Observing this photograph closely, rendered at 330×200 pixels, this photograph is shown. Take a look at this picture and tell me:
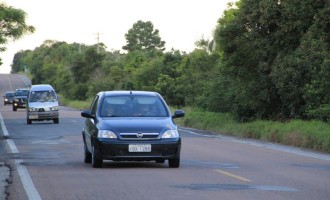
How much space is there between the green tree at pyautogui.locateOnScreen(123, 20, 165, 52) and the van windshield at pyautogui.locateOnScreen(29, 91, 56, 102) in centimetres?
13105

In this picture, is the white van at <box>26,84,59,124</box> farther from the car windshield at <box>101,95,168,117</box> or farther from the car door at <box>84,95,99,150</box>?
the car windshield at <box>101,95,168,117</box>

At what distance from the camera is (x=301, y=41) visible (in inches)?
1298

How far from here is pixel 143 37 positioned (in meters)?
176

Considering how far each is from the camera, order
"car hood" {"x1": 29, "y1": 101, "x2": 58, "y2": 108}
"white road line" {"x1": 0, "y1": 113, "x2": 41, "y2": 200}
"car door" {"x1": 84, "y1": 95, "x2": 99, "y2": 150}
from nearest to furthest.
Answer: "white road line" {"x1": 0, "y1": 113, "x2": 41, "y2": 200} → "car door" {"x1": 84, "y1": 95, "x2": 99, "y2": 150} → "car hood" {"x1": 29, "y1": 101, "x2": 58, "y2": 108}

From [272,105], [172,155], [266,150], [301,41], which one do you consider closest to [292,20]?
[301,41]

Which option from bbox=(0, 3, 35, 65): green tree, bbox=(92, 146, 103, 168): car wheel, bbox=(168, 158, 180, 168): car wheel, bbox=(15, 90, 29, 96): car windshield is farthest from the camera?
bbox=(15, 90, 29, 96): car windshield

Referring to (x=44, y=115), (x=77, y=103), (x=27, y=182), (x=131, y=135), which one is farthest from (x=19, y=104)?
(x=27, y=182)

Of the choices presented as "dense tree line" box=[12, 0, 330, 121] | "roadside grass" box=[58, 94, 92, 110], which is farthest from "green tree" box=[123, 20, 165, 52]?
"dense tree line" box=[12, 0, 330, 121]

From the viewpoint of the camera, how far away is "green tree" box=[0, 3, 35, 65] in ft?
125

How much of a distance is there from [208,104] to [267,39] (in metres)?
11.3

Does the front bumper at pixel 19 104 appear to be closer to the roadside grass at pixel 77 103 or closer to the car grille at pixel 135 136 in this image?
the roadside grass at pixel 77 103

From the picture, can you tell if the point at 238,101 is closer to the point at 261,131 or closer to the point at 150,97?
the point at 261,131

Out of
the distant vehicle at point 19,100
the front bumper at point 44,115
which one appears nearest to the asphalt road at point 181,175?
the front bumper at point 44,115

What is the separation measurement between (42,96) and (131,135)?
27.4 m
